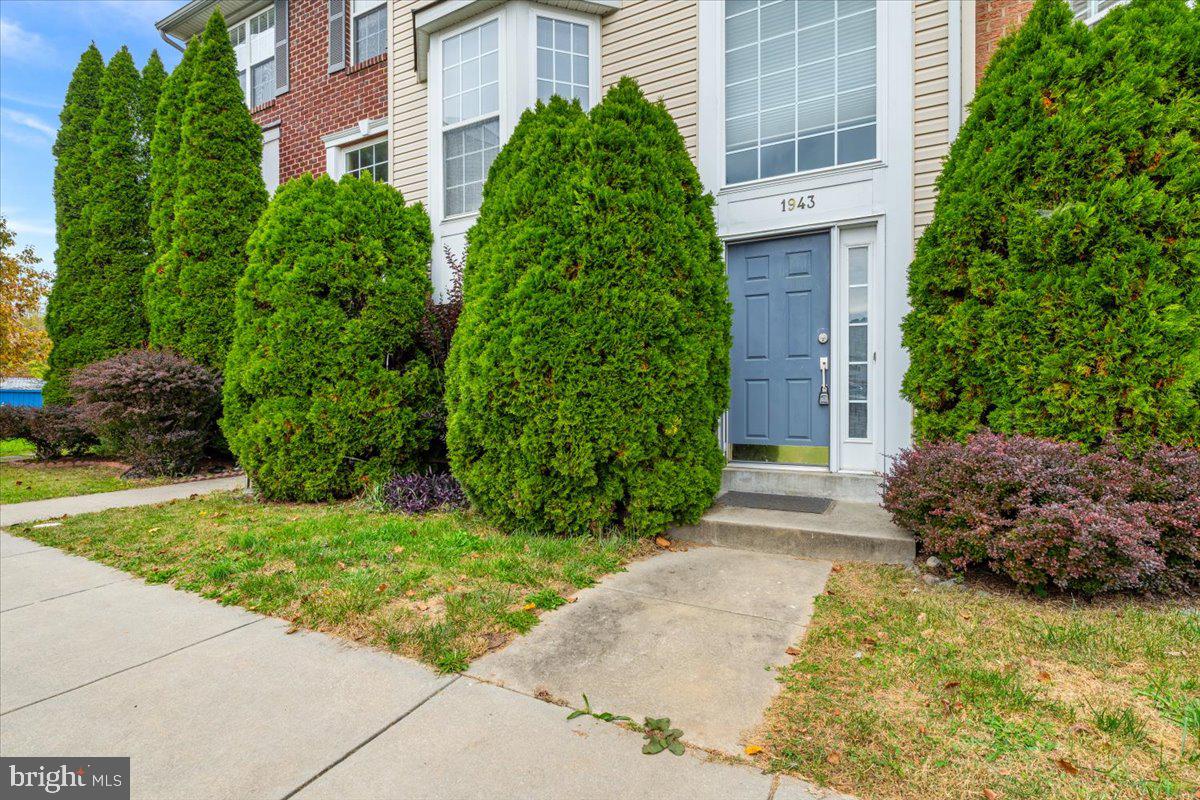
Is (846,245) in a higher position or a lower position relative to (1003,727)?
higher

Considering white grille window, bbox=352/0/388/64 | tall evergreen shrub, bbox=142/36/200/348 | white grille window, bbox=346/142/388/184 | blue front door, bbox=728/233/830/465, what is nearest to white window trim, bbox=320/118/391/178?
white grille window, bbox=346/142/388/184

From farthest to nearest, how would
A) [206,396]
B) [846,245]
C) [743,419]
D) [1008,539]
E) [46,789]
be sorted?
[206,396] → [743,419] → [846,245] → [1008,539] → [46,789]

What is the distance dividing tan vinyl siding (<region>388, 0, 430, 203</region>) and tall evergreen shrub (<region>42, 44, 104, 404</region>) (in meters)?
6.32

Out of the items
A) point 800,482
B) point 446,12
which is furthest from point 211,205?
point 800,482

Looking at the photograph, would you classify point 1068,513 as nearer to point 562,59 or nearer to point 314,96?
point 562,59

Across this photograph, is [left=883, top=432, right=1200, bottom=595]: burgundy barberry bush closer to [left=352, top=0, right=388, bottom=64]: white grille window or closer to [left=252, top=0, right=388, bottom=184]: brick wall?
[left=252, top=0, right=388, bottom=184]: brick wall

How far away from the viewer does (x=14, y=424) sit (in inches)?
355

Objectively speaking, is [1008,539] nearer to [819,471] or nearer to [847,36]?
[819,471]

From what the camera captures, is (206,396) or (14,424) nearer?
(206,396)

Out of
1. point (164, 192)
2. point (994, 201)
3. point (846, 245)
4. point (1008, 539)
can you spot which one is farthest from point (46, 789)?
point (164, 192)

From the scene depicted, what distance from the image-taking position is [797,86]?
5.38 meters

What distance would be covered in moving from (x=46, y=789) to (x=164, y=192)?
30.8 ft

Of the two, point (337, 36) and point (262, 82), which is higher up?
point (337, 36)

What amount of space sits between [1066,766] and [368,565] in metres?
3.41
